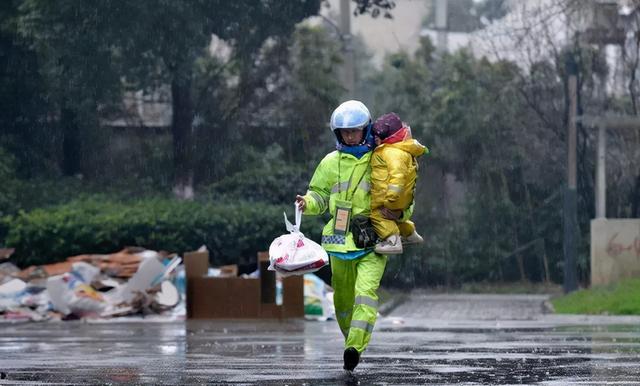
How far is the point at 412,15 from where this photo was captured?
43.2 meters

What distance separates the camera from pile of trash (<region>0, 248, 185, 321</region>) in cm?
2053

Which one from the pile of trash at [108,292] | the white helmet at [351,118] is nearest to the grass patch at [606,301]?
the pile of trash at [108,292]

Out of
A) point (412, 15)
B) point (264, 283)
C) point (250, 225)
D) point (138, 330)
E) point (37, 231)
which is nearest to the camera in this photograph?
point (138, 330)

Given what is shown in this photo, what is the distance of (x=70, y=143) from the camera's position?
35.2 meters

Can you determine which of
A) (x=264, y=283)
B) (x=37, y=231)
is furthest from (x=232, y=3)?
(x=264, y=283)

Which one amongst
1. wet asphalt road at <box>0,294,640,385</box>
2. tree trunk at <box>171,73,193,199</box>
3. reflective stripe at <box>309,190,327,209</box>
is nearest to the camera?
wet asphalt road at <box>0,294,640,385</box>

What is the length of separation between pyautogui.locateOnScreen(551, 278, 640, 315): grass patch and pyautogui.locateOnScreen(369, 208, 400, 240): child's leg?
41.7 ft

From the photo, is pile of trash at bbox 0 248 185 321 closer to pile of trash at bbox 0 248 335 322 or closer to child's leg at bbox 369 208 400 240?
pile of trash at bbox 0 248 335 322

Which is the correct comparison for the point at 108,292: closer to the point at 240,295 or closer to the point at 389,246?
the point at 240,295

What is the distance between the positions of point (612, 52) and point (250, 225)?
11.2 m

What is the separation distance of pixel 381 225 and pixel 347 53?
990 inches

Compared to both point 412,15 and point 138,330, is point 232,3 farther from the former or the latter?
point 138,330

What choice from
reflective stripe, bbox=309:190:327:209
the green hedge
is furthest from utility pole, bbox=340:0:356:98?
reflective stripe, bbox=309:190:327:209

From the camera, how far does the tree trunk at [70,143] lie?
34.8 meters
